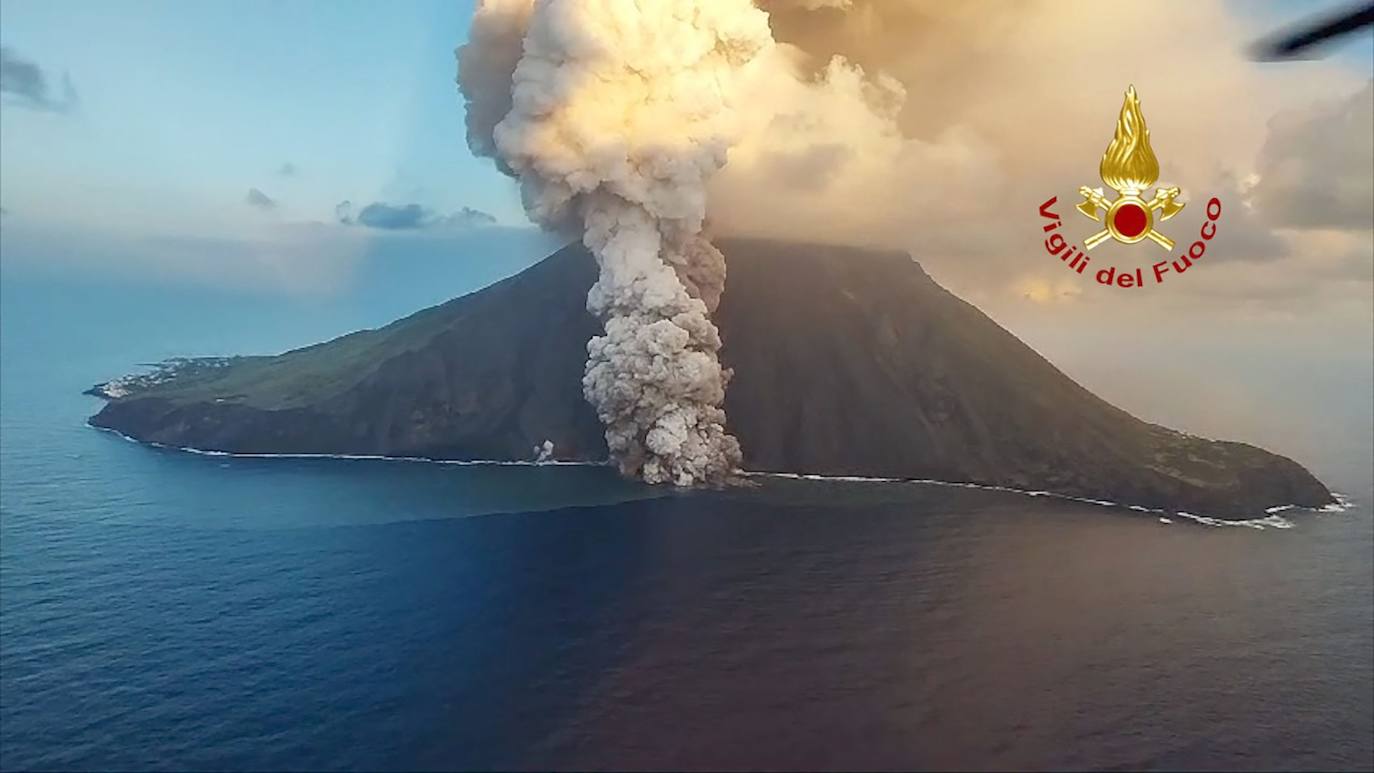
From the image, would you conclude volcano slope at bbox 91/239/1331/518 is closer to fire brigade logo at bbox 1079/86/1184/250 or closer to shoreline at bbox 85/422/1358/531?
shoreline at bbox 85/422/1358/531

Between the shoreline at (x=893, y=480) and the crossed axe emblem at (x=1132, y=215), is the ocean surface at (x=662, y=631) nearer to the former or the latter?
the shoreline at (x=893, y=480)

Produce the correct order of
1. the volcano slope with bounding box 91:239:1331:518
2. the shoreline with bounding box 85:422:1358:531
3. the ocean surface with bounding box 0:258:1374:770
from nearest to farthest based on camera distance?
1. the ocean surface with bounding box 0:258:1374:770
2. the shoreline with bounding box 85:422:1358:531
3. the volcano slope with bounding box 91:239:1331:518

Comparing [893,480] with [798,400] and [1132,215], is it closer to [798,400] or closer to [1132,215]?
[798,400]

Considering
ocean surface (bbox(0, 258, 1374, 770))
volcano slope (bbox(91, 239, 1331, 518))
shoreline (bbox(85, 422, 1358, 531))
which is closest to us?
ocean surface (bbox(0, 258, 1374, 770))

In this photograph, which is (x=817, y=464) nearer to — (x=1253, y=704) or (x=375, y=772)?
(x=1253, y=704)

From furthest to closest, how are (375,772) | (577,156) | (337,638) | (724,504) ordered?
(577,156) → (724,504) → (337,638) → (375,772)

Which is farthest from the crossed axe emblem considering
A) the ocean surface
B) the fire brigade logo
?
the ocean surface

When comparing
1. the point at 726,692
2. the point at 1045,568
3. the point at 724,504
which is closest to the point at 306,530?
the point at 724,504

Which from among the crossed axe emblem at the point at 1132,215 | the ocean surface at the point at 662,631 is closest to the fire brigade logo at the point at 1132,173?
the crossed axe emblem at the point at 1132,215
